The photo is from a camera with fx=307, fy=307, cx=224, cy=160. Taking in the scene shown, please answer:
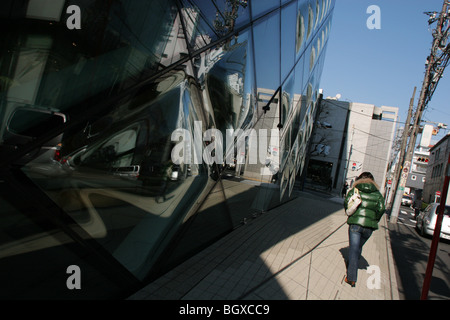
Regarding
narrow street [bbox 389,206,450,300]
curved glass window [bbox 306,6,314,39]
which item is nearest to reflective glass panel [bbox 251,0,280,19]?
curved glass window [bbox 306,6,314,39]

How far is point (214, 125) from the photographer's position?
4641 millimetres

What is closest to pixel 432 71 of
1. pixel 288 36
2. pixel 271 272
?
pixel 288 36

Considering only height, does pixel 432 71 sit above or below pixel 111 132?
above

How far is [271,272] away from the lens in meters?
4.52

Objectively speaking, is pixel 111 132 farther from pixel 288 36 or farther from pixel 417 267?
pixel 417 267

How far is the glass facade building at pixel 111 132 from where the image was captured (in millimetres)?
2156

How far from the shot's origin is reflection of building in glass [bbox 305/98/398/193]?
46.0 meters

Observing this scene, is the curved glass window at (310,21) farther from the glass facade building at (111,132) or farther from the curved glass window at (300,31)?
the glass facade building at (111,132)

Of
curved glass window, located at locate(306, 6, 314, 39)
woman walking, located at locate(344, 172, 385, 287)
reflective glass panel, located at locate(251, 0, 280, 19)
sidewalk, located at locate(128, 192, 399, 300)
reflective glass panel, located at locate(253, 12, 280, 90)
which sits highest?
curved glass window, located at locate(306, 6, 314, 39)

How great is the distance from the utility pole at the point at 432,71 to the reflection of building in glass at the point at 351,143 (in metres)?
28.7

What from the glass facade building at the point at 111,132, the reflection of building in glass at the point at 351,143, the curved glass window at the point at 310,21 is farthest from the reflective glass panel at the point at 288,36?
the reflection of building in glass at the point at 351,143

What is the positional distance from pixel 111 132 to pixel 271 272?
3.08 metres

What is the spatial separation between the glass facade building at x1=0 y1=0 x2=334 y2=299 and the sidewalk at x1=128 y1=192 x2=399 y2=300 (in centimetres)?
33

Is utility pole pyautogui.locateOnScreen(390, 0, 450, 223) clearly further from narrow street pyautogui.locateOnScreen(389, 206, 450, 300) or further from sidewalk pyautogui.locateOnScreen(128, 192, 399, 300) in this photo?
sidewalk pyautogui.locateOnScreen(128, 192, 399, 300)
